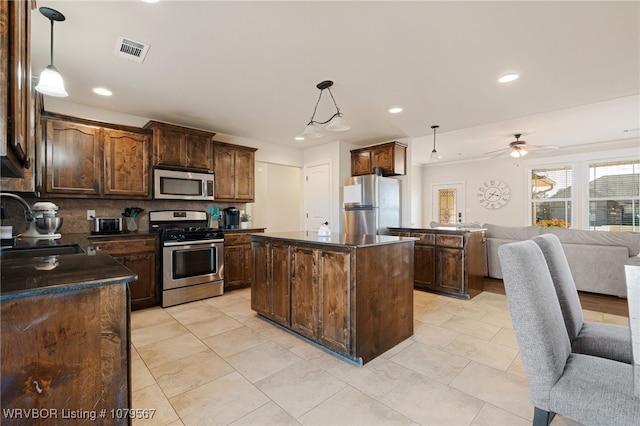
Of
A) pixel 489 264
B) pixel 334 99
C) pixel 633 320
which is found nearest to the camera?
pixel 633 320

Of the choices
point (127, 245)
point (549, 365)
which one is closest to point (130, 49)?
point (127, 245)

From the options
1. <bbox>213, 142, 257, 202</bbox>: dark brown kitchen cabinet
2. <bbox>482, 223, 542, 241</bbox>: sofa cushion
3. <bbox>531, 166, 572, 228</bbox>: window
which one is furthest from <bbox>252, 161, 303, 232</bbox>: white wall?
<bbox>531, 166, 572, 228</bbox>: window

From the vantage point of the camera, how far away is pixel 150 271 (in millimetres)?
3580

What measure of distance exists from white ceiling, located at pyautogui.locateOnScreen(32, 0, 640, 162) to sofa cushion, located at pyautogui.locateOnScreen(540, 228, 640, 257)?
5.69 ft

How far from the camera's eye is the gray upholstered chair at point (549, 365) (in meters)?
1.13

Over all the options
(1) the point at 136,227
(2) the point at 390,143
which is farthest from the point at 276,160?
(1) the point at 136,227

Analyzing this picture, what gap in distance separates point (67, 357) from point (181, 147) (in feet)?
11.5

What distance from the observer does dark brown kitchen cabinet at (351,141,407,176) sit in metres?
4.94

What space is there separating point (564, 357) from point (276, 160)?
5011 mm

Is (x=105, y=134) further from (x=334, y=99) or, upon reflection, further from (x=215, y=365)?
(x=215, y=365)

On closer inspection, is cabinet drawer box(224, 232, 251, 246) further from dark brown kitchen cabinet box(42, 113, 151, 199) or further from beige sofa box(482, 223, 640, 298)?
beige sofa box(482, 223, 640, 298)

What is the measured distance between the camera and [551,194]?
276 inches

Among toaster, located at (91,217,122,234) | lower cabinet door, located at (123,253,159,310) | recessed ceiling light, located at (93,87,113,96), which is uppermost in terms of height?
recessed ceiling light, located at (93,87,113,96)

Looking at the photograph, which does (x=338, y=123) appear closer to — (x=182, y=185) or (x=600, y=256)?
(x=182, y=185)
